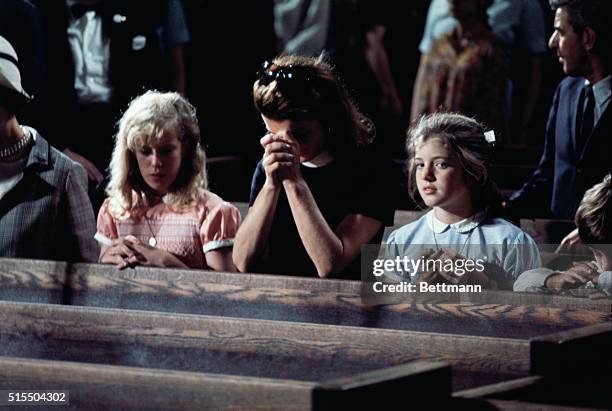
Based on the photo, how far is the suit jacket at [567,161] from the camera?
4039mm

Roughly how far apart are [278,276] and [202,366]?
324 millimetres

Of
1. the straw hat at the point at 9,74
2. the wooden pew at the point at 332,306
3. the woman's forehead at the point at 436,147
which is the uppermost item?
the straw hat at the point at 9,74

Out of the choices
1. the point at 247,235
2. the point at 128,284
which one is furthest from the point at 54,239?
the point at 247,235

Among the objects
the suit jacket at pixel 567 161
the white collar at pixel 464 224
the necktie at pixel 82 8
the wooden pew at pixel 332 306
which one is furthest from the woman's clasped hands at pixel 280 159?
the necktie at pixel 82 8

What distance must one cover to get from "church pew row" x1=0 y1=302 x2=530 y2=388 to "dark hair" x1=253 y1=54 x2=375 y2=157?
22.3 inches

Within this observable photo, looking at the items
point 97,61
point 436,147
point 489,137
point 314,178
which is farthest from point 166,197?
point 97,61

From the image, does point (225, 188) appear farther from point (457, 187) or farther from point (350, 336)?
point (350, 336)

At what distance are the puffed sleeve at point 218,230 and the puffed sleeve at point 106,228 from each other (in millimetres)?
273

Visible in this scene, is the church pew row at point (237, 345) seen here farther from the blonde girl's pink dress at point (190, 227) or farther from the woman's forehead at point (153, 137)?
the woman's forehead at point (153, 137)

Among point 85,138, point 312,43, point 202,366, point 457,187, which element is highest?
point 312,43

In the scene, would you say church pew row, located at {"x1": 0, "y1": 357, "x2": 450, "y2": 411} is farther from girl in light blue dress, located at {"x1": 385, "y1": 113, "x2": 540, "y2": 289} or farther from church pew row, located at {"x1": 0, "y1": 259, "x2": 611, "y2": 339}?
girl in light blue dress, located at {"x1": 385, "y1": 113, "x2": 540, "y2": 289}

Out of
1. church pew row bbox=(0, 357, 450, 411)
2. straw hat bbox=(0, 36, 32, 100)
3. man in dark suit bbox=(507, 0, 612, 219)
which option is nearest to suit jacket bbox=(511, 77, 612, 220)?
man in dark suit bbox=(507, 0, 612, 219)

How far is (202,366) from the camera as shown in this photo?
10.0 ft

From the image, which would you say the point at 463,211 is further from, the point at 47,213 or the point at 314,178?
the point at 47,213
